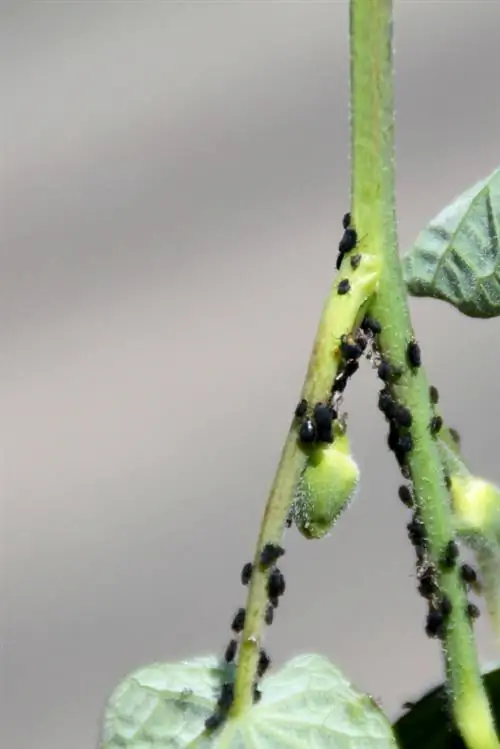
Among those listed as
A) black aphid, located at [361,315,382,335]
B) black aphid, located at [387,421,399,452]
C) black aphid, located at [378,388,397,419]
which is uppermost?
black aphid, located at [361,315,382,335]

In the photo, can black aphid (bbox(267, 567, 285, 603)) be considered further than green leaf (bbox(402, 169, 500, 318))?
No

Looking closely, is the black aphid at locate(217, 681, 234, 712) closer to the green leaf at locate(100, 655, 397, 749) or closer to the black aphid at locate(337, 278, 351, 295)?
the green leaf at locate(100, 655, 397, 749)

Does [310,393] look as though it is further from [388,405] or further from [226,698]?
[226,698]

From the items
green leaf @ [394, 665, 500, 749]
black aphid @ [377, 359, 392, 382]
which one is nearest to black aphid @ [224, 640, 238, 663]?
green leaf @ [394, 665, 500, 749]

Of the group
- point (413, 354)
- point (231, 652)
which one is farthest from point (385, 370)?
point (231, 652)

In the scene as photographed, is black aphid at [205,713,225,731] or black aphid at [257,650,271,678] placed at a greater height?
black aphid at [257,650,271,678]

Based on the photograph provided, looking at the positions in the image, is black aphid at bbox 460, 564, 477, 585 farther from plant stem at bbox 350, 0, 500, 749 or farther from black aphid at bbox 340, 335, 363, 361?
black aphid at bbox 340, 335, 363, 361

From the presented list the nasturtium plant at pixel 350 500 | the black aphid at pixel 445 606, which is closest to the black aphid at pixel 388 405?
the nasturtium plant at pixel 350 500
